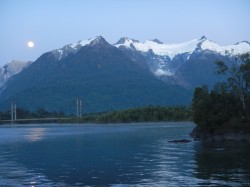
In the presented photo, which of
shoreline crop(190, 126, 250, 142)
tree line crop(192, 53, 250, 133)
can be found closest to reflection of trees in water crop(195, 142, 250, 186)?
shoreline crop(190, 126, 250, 142)

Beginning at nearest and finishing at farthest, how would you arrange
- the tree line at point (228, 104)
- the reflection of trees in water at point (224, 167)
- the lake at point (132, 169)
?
the reflection of trees in water at point (224, 167) < the lake at point (132, 169) < the tree line at point (228, 104)

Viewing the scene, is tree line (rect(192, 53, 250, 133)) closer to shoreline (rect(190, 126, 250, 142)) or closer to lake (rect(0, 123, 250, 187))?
shoreline (rect(190, 126, 250, 142))

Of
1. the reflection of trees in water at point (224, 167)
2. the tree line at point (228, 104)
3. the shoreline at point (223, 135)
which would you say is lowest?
the reflection of trees in water at point (224, 167)

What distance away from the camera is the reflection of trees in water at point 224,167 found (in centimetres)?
3941

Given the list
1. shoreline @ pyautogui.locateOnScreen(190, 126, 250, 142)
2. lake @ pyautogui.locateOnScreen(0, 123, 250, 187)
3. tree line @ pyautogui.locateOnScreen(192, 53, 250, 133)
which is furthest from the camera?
tree line @ pyautogui.locateOnScreen(192, 53, 250, 133)

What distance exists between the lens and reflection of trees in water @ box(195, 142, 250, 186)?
129 feet

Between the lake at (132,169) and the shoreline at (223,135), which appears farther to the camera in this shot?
the shoreline at (223,135)

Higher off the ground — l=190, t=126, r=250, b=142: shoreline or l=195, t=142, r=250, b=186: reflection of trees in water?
l=190, t=126, r=250, b=142: shoreline

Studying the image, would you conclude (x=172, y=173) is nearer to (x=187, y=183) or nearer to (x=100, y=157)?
(x=187, y=183)

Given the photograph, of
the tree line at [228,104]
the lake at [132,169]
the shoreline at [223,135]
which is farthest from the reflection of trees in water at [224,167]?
the tree line at [228,104]

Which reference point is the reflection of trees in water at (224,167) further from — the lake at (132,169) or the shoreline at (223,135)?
the shoreline at (223,135)

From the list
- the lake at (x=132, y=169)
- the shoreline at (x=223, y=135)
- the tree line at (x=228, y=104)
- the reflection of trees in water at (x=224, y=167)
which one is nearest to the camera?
the reflection of trees in water at (x=224, y=167)

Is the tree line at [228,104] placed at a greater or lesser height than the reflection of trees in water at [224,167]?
greater

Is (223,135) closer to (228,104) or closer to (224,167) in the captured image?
(228,104)
